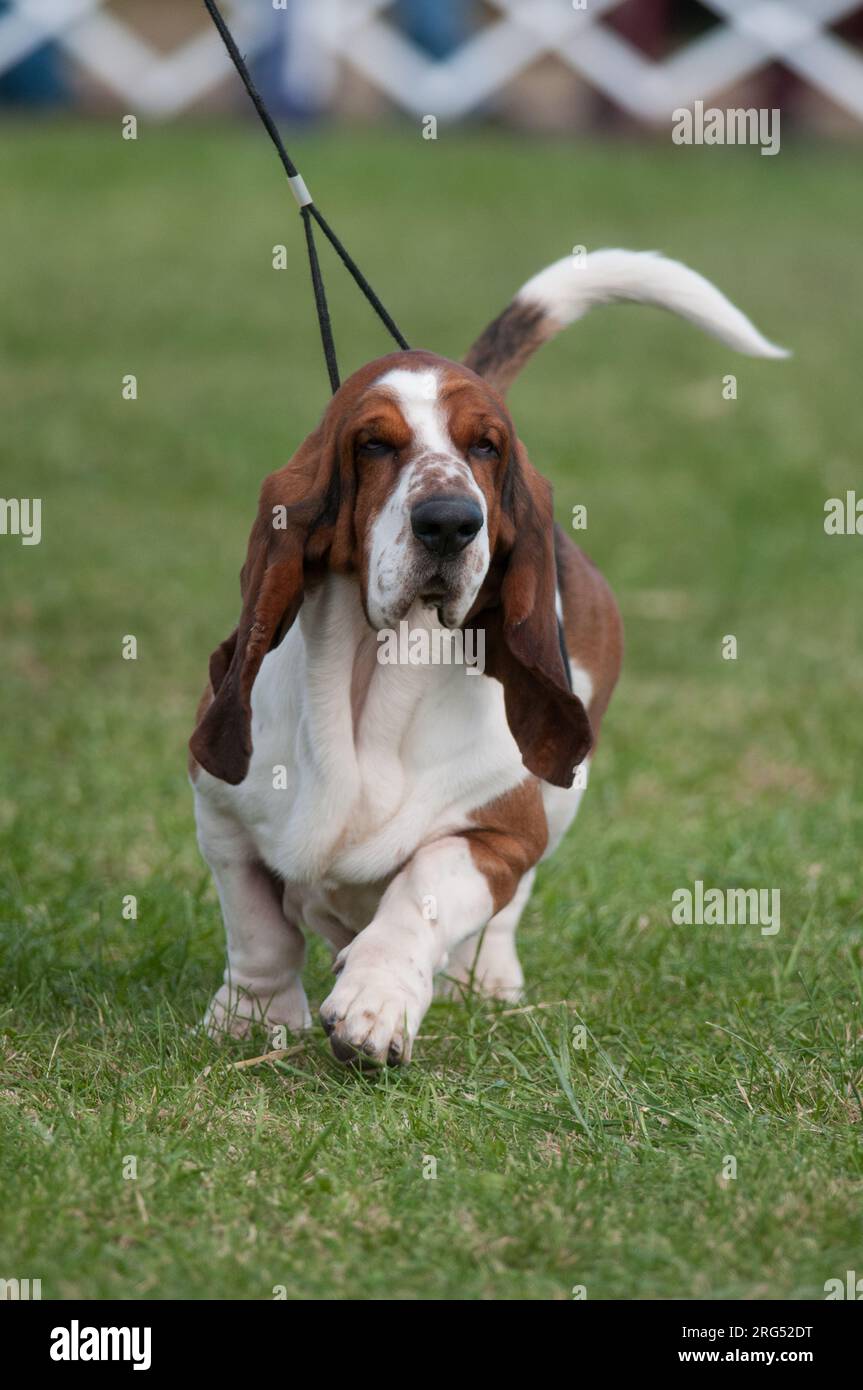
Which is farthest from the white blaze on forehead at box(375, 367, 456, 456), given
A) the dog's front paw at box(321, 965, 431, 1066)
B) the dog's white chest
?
the dog's front paw at box(321, 965, 431, 1066)

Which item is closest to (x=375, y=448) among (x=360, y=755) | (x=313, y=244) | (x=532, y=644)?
(x=532, y=644)

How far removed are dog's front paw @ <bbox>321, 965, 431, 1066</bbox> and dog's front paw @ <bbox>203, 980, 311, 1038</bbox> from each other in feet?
1.45

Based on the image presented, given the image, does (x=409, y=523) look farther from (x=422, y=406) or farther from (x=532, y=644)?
(x=532, y=644)

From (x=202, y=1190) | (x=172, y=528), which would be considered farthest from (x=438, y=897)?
(x=172, y=528)

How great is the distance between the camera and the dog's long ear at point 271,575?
3428 mm

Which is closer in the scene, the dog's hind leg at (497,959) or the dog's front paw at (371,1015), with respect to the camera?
the dog's front paw at (371,1015)

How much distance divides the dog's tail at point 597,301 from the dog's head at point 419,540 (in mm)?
928

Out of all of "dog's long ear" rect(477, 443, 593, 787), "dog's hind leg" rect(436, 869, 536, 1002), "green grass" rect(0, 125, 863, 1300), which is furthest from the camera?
"dog's hind leg" rect(436, 869, 536, 1002)

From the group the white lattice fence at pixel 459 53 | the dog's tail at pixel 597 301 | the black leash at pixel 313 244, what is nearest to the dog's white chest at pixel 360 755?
the black leash at pixel 313 244

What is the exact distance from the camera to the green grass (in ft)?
9.89

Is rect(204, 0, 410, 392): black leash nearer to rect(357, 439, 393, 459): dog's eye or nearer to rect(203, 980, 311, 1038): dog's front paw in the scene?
rect(357, 439, 393, 459): dog's eye

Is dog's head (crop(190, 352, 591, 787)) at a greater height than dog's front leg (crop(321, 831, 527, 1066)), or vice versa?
dog's head (crop(190, 352, 591, 787))

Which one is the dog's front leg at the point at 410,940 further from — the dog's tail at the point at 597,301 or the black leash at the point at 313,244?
the dog's tail at the point at 597,301
